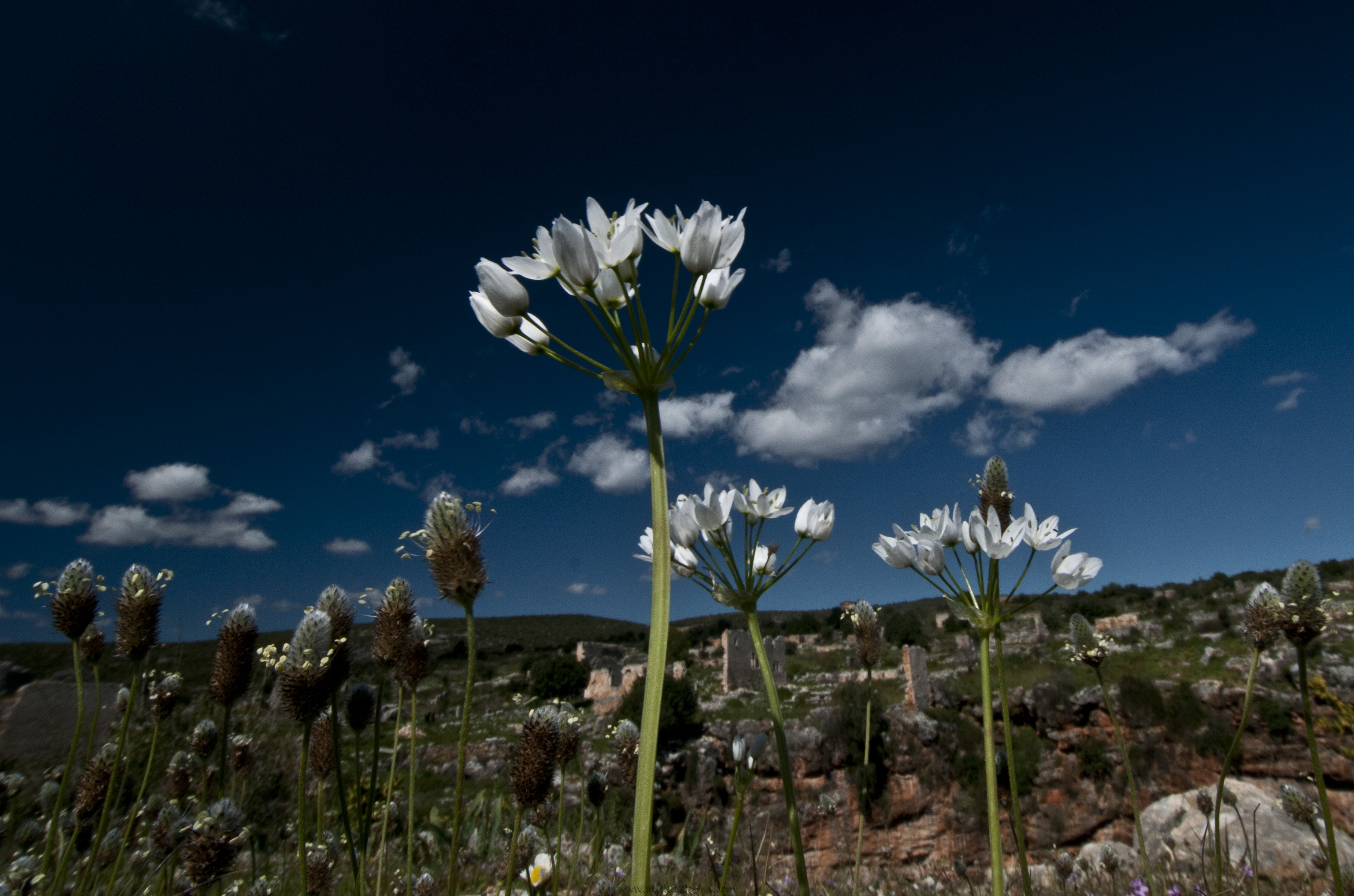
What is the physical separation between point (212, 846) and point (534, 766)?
3.67ft

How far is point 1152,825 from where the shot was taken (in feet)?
36.8

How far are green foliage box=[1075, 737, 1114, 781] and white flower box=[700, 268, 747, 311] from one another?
73.9 ft

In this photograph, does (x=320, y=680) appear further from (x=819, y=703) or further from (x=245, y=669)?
(x=819, y=703)

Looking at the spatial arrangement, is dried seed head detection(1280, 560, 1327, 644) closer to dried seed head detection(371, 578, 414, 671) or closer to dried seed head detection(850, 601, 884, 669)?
dried seed head detection(850, 601, 884, 669)

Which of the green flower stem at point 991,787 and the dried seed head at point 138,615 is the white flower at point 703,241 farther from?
the dried seed head at point 138,615

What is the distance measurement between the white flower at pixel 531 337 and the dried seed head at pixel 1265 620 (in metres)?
3.81

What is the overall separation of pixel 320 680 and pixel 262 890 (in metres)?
1.55

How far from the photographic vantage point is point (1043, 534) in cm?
198

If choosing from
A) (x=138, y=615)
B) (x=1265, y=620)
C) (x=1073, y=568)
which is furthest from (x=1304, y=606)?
(x=138, y=615)

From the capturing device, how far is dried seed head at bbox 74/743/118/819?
10.3 ft

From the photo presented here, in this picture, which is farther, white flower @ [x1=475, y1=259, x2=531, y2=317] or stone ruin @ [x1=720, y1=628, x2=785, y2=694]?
stone ruin @ [x1=720, y1=628, x2=785, y2=694]

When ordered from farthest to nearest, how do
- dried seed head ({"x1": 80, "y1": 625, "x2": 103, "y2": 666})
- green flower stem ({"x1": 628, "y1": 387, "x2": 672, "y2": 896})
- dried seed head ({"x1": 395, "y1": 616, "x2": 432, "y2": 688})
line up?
dried seed head ({"x1": 80, "y1": 625, "x2": 103, "y2": 666}), dried seed head ({"x1": 395, "y1": 616, "x2": 432, "y2": 688}), green flower stem ({"x1": 628, "y1": 387, "x2": 672, "y2": 896})

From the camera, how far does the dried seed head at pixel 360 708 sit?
9.55 feet

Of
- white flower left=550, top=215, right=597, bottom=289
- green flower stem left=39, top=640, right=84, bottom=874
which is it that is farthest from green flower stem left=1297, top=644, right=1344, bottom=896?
green flower stem left=39, top=640, right=84, bottom=874
